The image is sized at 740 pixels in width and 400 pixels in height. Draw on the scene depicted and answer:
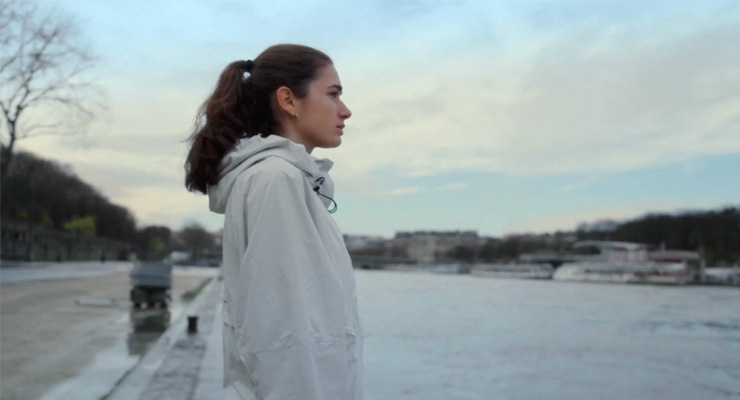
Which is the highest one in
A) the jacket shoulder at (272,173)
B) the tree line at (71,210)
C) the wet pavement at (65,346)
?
the tree line at (71,210)

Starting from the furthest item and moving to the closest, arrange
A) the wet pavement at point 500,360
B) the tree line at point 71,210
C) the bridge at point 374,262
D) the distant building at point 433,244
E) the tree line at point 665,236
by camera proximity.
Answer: the distant building at point 433,244 < the bridge at point 374,262 < the tree line at point 665,236 < the tree line at point 71,210 < the wet pavement at point 500,360

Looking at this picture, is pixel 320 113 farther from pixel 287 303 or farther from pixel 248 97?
pixel 287 303

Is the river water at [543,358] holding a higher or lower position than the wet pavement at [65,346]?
lower

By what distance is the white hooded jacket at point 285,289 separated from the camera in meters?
1.37

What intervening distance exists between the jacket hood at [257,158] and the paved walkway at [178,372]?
16.1 feet

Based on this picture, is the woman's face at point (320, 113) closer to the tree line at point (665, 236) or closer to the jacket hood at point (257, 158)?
the jacket hood at point (257, 158)

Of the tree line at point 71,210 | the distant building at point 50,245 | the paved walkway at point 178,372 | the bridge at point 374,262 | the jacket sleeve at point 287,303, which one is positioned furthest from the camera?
the bridge at point 374,262

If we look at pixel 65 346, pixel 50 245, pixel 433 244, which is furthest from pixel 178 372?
pixel 433 244

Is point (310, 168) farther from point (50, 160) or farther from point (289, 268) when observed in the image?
point (50, 160)

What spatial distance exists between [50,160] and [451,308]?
58725 mm

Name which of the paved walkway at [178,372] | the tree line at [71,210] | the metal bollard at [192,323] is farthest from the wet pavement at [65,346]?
the tree line at [71,210]

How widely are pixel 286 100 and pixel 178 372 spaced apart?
6341mm

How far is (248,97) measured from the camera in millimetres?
1794

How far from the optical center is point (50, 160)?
7731cm
